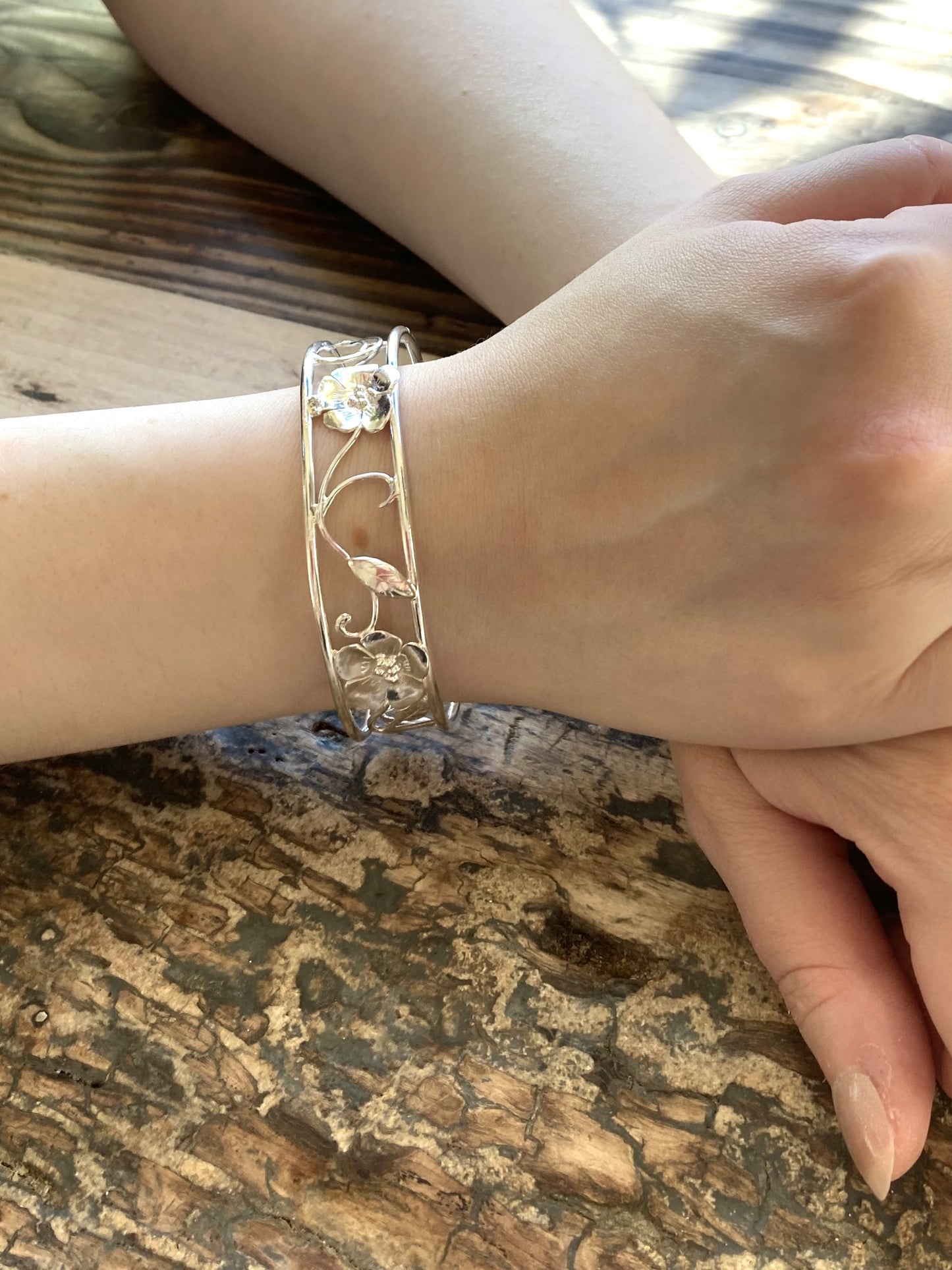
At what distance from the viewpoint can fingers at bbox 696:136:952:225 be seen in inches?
26.5

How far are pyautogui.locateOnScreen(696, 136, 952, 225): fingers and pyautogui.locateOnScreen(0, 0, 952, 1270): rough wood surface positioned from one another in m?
0.39

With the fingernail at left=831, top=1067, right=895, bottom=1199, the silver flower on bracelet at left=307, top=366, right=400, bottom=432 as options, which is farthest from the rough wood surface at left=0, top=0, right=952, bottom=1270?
the silver flower on bracelet at left=307, top=366, right=400, bottom=432

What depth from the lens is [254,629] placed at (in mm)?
710

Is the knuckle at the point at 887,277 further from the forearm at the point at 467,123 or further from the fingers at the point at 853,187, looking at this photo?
the forearm at the point at 467,123

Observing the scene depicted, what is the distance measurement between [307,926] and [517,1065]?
0.17 metres

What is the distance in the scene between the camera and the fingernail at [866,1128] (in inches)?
22.8

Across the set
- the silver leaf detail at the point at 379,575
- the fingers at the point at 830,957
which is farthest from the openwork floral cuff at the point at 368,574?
the fingers at the point at 830,957

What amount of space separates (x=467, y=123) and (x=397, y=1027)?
0.80m

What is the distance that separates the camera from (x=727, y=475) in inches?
24.5

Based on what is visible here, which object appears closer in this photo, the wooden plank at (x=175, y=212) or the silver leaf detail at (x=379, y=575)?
the silver leaf detail at (x=379, y=575)

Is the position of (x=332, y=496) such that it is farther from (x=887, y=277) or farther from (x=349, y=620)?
(x=887, y=277)

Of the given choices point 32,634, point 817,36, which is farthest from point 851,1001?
point 817,36

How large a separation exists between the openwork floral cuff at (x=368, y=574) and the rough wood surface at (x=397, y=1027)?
7cm

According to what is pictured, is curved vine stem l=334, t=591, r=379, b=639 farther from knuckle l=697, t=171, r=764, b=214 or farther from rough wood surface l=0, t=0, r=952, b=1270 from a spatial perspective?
knuckle l=697, t=171, r=764, b=214
